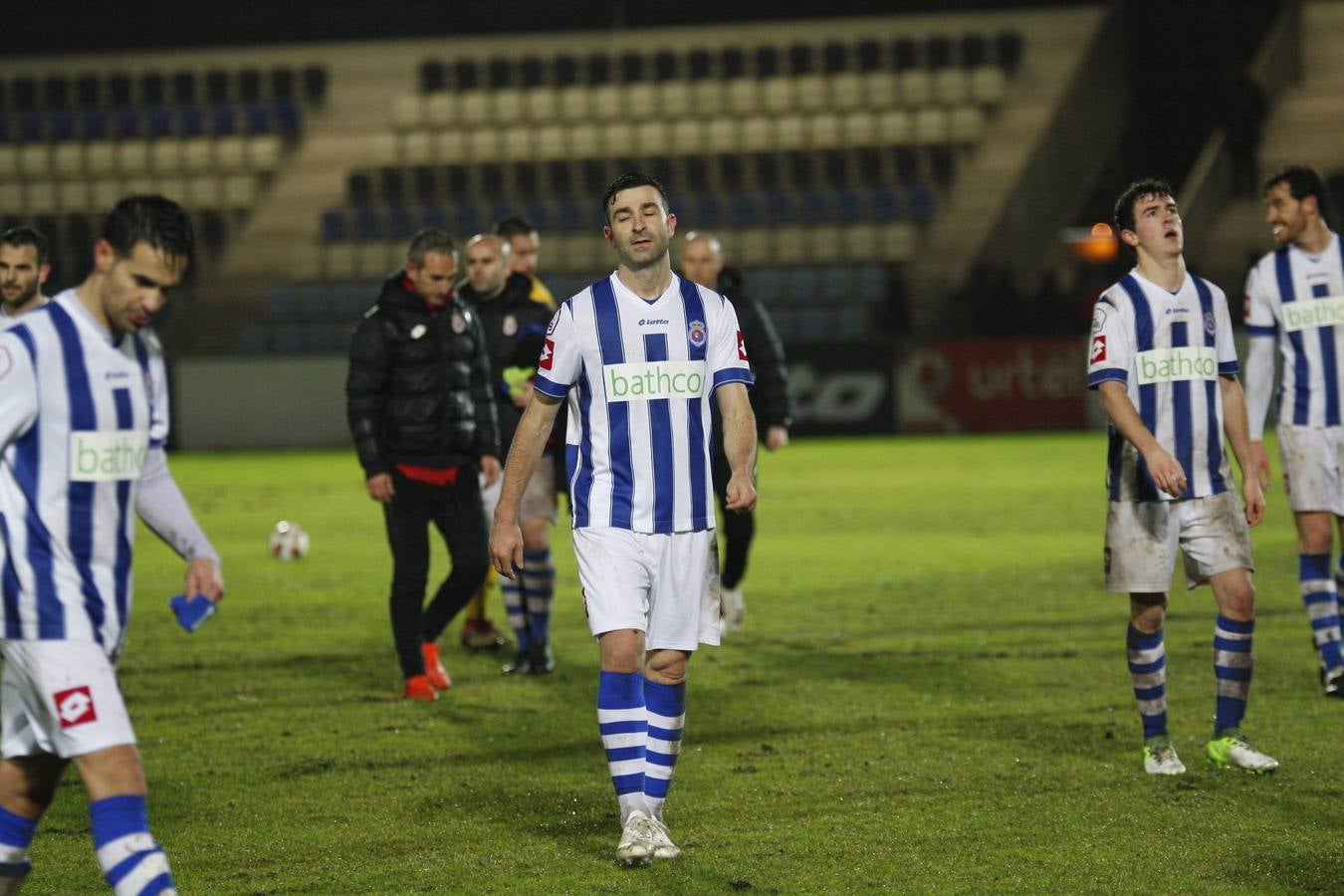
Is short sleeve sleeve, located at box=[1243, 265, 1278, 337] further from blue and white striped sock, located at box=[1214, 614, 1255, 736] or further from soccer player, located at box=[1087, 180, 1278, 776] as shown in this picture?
blue and white striped sock, located at box=[1214, 614, 1255, 736]

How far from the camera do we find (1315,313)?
733cm

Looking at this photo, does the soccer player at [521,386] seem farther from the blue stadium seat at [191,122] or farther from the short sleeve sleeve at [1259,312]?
the blue stadium seat at [191,122]

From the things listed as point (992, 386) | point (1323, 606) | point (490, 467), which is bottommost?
point (1323, 606)

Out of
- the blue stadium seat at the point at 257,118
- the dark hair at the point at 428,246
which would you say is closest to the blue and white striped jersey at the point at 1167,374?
the dark hair at the point at 428,246

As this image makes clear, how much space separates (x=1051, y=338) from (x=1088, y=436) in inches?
71.7

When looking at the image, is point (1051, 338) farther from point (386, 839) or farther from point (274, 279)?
point (386, 839)

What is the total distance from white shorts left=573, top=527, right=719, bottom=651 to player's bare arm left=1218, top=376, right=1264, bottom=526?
2.09 metres

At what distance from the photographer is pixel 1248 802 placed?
219 inches

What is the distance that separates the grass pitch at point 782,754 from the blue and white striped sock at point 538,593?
0.86ft

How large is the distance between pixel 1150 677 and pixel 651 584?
→ 6.52 feet

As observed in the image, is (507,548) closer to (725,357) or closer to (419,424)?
(725,357)

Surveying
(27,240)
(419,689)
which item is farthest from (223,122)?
(27,240)

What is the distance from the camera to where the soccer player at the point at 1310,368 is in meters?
7.28

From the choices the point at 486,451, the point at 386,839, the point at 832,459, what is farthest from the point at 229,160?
the point at 386,839
